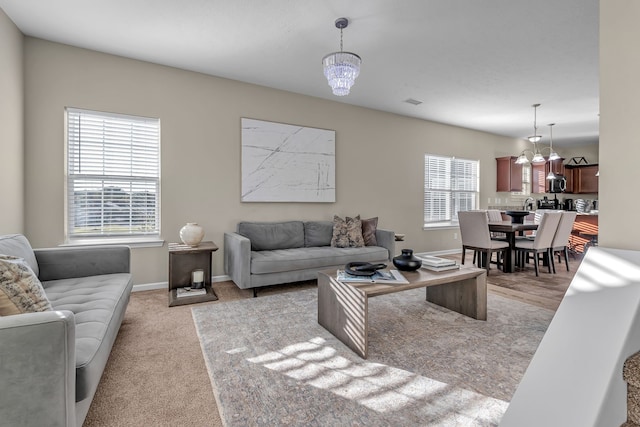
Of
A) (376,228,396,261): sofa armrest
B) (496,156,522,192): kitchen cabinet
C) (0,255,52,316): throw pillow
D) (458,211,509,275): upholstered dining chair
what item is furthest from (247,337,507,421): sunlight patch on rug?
(496,156,522,192): kitchen cabinet

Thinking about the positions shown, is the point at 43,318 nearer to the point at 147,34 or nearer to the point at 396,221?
the point at 147,34

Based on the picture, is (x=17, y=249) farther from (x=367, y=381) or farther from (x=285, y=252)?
(x=367, y=381)

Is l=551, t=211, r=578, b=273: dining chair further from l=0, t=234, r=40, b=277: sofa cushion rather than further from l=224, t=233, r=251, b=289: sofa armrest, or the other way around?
l=0, t=234, r=40, b=277: sofa cushion

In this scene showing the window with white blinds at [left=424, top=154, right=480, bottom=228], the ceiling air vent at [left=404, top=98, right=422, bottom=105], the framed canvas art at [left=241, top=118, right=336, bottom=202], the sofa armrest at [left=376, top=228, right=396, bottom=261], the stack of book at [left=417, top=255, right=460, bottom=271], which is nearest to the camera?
the stack of book at [left=417, top=255, right=460, bottom=271]

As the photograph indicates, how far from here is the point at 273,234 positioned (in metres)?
4.06

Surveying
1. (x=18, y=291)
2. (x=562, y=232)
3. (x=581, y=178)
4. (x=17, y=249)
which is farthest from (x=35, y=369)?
(x=581, y=178)

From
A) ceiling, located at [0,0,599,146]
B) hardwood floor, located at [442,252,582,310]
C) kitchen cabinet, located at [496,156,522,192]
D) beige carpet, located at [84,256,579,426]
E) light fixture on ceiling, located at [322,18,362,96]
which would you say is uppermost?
ceiling, located at [0,0,599,146]

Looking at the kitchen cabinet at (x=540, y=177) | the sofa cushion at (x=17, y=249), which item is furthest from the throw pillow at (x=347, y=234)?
the kitchen cabinet at (x=540, y=177)

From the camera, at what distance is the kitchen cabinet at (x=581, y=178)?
7.69 m

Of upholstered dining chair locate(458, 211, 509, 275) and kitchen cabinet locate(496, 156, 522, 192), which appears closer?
upholstered dining chair locate(458, 211, 509, 275)

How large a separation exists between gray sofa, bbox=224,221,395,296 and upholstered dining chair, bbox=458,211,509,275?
1.29 metres

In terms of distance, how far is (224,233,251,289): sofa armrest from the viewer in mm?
3254

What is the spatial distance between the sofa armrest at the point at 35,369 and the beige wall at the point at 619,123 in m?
2.00

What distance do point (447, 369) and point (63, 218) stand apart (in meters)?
3.88
